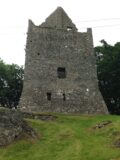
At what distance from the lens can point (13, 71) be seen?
221 feet

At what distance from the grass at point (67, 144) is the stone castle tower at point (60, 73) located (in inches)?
302

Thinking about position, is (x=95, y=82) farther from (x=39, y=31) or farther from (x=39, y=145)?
(x=39, y=145)

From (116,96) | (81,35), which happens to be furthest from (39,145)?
(116,96)

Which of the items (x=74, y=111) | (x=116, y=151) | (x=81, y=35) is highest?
(x=81, y=35)

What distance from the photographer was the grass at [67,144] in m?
30.9

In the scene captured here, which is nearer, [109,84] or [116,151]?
[116,151]

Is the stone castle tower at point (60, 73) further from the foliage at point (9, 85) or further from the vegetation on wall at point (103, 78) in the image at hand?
the foliage at point (9, 85)

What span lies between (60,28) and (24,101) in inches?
463

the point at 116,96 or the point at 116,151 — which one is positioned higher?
the point at 116,96

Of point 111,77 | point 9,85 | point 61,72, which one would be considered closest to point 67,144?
point 61,72

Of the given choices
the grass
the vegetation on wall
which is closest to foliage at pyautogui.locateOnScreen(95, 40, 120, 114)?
the vegetation on wall

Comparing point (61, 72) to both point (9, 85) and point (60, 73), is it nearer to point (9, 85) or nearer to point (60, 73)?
point (60, 73)

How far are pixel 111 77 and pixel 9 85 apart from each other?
50.7 ft

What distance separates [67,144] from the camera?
111 ft
